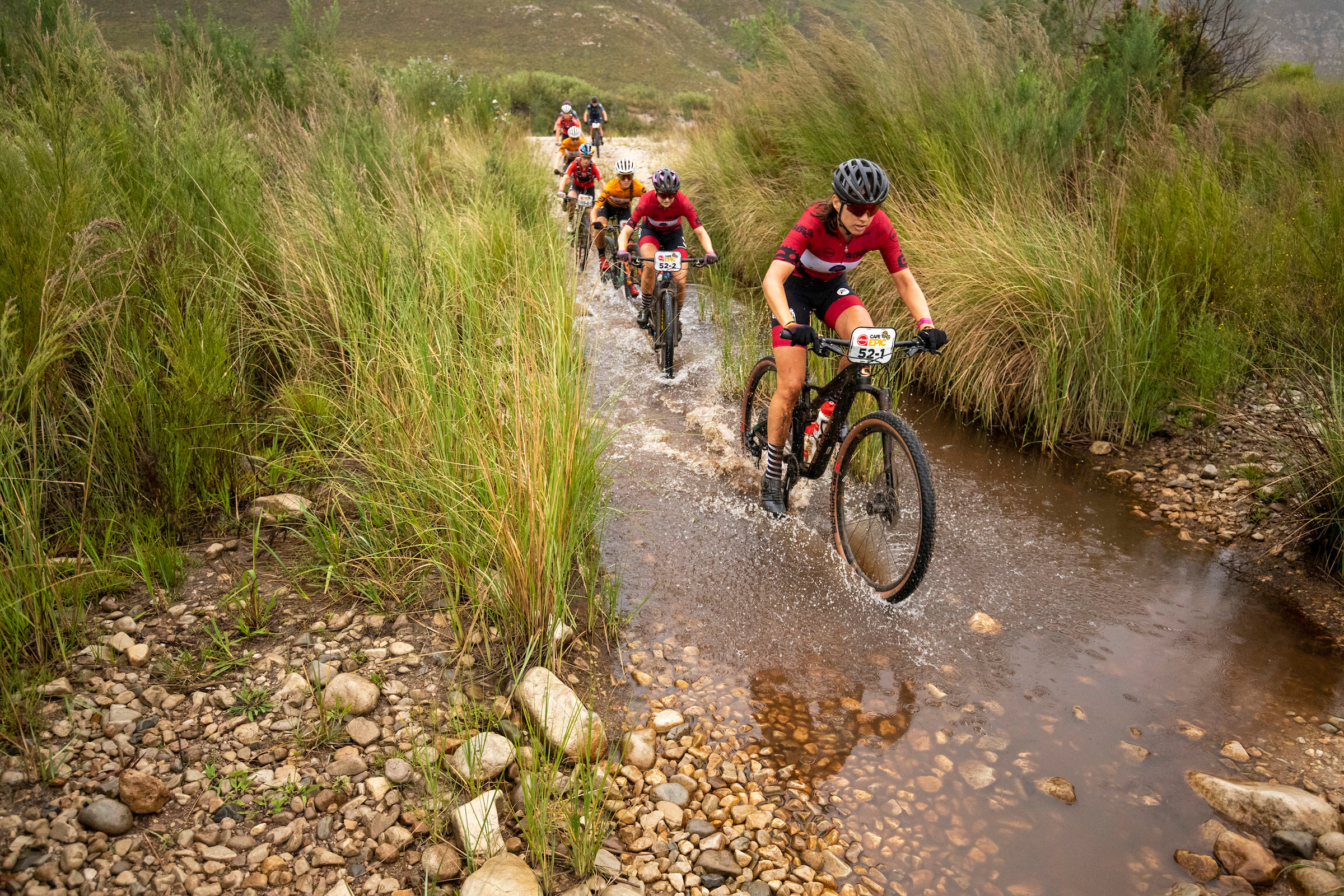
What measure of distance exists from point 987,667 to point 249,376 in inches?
171

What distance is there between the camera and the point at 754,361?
683 cm

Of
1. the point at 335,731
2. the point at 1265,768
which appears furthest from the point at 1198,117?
the point at 335,731

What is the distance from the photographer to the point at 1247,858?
99.7 inches

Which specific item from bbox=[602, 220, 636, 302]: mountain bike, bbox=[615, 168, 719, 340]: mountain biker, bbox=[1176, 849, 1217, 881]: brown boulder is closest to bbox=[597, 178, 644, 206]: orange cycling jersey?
bbox=[602, 220, 636, 302]: mountain bike

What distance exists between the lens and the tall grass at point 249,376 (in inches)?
125

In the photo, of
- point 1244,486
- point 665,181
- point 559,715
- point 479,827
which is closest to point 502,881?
point 479,827

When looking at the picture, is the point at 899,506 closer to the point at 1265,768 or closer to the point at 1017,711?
the point at 1017,711

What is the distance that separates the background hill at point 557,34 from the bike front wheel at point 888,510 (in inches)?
2006

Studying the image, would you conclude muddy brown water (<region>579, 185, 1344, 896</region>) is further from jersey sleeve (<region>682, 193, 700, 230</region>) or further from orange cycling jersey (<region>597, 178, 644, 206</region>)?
orange cycling jersey (<region>597, 178, 644, 206</region>)

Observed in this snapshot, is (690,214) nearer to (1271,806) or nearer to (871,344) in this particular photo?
(871,344)

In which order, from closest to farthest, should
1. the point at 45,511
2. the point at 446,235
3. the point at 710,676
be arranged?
1. the point at 45,511
2. the point at 710,676
3. the point at 446,235

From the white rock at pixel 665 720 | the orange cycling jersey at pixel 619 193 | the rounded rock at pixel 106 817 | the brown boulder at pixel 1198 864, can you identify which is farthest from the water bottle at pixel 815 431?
the orange cycling jersey at pixel 619 193

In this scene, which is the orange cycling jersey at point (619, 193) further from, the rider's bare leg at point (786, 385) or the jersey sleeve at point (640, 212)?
the rider's bare leg at point (786, 385)

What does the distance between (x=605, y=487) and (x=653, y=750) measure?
5.78ft
